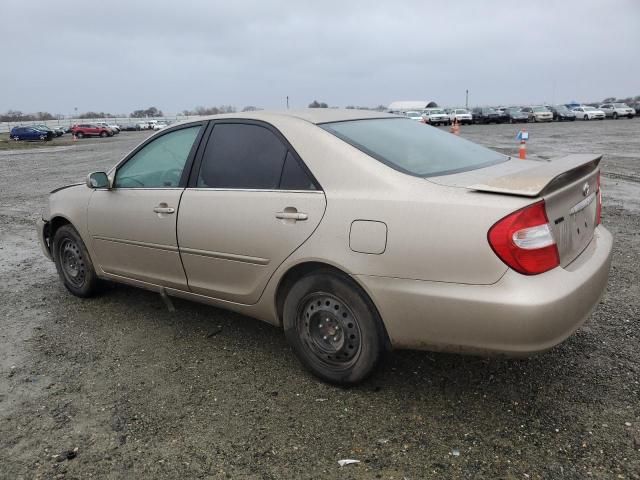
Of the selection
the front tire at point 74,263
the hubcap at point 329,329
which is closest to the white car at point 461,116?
the front tire at point 74,263

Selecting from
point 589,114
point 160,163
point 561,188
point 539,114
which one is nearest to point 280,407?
point 561,188

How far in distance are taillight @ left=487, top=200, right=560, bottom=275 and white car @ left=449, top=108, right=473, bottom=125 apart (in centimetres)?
4662

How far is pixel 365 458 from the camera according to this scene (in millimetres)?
2604

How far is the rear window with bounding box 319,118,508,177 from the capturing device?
3.16 m

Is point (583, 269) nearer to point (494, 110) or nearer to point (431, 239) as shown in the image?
point (431, 239)

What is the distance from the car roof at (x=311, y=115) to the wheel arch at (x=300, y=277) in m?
0.93

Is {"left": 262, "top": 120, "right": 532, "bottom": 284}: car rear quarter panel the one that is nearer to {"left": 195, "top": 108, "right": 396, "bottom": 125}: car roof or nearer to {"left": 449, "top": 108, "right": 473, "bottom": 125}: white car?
{"left": 195, "top": 108, "right": 396, "bottom": 125}: car roof

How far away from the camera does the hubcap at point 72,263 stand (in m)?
4.92

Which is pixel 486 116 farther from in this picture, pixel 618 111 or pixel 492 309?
pixel 492 309

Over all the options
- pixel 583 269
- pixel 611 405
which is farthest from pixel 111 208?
pixel 611 405

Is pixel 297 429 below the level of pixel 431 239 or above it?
below

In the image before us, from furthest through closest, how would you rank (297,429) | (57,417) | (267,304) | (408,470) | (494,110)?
(494,110)
(267,304)
(57,417)
(297,429)
(408,470)

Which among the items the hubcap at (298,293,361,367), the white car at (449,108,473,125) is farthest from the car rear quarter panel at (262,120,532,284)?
the white car at (449,108,473,125)

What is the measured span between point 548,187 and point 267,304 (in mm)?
1758
